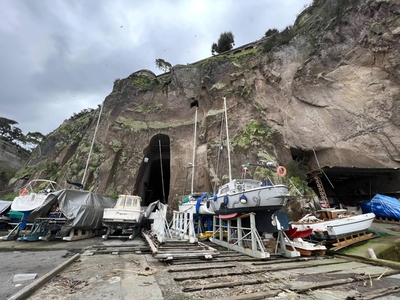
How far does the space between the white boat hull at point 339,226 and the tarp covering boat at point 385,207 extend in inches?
170

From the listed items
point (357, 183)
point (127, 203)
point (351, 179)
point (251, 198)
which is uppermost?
point (351, 179)

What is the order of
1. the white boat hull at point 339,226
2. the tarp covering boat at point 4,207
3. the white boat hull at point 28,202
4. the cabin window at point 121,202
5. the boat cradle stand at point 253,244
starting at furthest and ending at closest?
the tarp covering boat at point 4,207 → the cabin window at point 121,202 → the white boat hull at point 28,202 → the white boat hull at point 339,226 → the boat cradle stand at point 253,244

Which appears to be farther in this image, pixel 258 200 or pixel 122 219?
pixel 122 219

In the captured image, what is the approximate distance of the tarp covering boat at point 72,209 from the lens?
36.2ft

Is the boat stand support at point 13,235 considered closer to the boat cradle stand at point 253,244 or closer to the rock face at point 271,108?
the rock face at point 271,108

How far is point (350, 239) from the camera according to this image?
10.2 m

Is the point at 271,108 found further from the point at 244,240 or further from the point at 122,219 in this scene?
the point at 122,219

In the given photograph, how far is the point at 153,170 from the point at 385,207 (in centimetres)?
2381

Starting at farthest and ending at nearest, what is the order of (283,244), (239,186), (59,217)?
(59,217) < (239,186) < (283,244)

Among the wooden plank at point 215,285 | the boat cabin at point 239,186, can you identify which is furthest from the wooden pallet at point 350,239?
the wooden plank at point 215,285

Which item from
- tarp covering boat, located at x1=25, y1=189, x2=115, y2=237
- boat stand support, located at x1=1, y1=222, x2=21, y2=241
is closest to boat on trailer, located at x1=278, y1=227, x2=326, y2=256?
tarp covering boat, located at x1=25, y1=189, x2=115, y2=237

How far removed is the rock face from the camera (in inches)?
584

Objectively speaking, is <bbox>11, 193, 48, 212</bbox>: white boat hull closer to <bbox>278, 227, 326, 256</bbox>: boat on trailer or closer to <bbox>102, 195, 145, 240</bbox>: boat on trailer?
<bbox>102, 195, 145, 240</bbox>: boat on trailer

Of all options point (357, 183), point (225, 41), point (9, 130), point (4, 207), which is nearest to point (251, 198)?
point (357, 183)
